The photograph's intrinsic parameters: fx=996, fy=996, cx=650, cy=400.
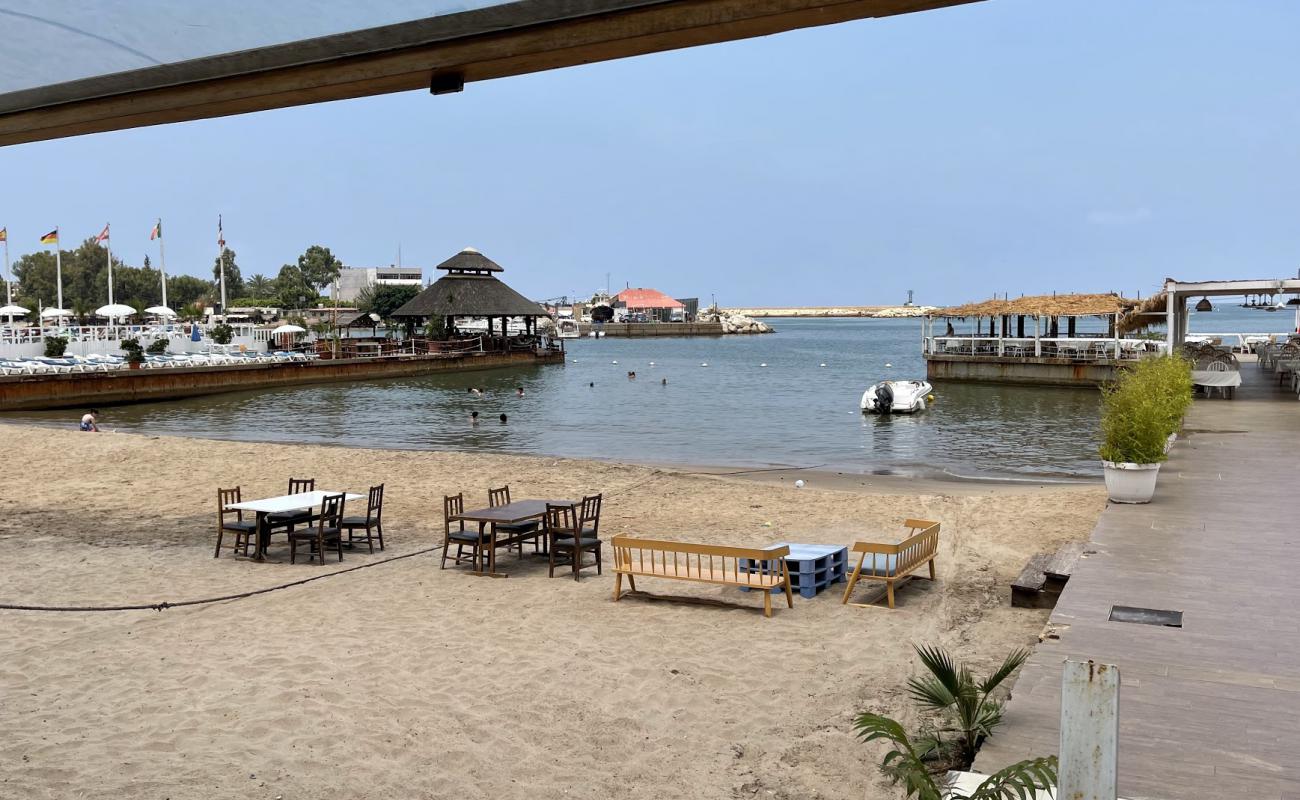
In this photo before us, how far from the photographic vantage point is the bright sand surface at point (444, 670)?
4.96 m

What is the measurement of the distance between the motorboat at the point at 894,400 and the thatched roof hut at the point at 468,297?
33.2 m

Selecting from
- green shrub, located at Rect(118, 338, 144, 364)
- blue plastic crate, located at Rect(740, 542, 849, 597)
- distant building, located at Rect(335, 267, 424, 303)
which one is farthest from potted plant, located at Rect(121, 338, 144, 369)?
distant building, located at Rect(335, 267, 424, 303)

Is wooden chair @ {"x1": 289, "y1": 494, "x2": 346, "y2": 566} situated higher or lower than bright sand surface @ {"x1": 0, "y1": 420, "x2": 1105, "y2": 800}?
higher

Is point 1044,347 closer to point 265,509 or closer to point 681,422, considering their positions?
point 681,422

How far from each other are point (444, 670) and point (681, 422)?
27.0 meters

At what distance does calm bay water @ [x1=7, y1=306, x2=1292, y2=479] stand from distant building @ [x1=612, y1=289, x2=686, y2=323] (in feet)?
395

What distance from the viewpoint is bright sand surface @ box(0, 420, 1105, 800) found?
496 centimetres

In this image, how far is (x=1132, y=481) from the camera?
10.2 meters

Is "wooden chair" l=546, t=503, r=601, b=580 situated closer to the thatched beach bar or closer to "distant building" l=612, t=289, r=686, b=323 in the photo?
the thatched beach bar

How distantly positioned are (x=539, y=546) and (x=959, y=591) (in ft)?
14.6

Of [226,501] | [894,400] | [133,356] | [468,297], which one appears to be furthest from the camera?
[468,297]

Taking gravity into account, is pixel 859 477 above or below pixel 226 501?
below

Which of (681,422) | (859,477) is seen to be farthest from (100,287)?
(859,477)

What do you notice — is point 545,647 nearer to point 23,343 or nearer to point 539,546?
point 539,546
